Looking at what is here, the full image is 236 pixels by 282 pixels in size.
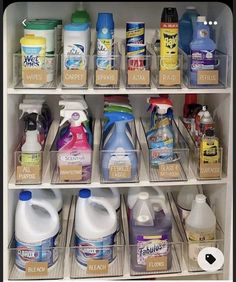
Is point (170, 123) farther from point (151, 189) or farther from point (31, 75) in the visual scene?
point (31, 75)

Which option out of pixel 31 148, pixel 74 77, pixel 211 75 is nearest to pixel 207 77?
pixel 211 75

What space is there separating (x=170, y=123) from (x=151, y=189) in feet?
1.22

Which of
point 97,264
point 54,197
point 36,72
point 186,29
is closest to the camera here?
point 36,72

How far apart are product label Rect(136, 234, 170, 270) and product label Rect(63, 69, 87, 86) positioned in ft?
1.98

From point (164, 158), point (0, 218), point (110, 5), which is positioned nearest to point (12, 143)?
point (0, 218)

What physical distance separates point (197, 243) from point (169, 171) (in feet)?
0.93

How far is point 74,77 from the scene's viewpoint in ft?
5.68

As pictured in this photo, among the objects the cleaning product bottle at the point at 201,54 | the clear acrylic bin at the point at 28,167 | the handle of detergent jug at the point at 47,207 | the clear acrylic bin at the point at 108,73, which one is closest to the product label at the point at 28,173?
the clear acrylic bin at the point at 28,167

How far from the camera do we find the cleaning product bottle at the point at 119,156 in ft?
5.93

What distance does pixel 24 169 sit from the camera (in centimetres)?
178

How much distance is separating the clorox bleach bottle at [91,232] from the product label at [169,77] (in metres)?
0.50

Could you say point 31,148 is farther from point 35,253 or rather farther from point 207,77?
point 207,77

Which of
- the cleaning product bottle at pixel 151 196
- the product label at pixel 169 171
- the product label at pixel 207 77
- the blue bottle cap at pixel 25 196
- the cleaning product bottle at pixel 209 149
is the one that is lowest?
the cleaning product bottle at pixel 151 196

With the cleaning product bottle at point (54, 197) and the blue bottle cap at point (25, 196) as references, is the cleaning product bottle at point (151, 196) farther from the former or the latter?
the blue bottle cap at point (25, 196)
